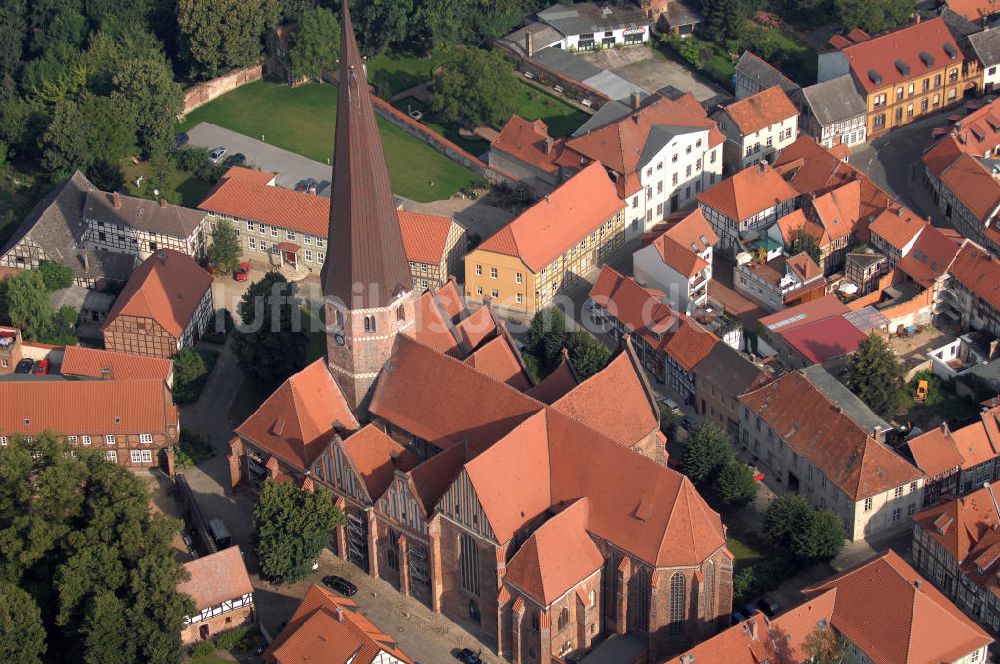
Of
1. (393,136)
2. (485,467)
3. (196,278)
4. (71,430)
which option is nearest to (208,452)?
(71,430)

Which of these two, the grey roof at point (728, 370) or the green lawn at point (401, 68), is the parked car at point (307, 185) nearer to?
the green lawn at point (401, 68)

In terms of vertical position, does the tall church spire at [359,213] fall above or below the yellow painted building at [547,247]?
above

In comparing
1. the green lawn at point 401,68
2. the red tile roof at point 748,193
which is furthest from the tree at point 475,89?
the red tile roof at point 748,193

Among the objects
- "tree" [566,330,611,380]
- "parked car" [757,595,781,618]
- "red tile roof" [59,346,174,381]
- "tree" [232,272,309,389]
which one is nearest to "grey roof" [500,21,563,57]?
"tree" [566,330,611,380]

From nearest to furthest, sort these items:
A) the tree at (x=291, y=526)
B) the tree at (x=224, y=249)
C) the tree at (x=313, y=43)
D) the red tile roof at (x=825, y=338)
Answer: the tree at (x=291, y=526) < the red tile roof at (x=825, y=338) < the tree at (x=224, y=249) < the tree at (x=313, y=43)

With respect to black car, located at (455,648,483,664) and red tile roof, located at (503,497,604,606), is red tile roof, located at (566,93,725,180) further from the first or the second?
black car, located at (455,648,483,664)

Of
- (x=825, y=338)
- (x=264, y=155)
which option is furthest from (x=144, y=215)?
(x=825, y=338)

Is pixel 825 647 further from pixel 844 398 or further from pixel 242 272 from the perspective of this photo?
pixel 242 272
